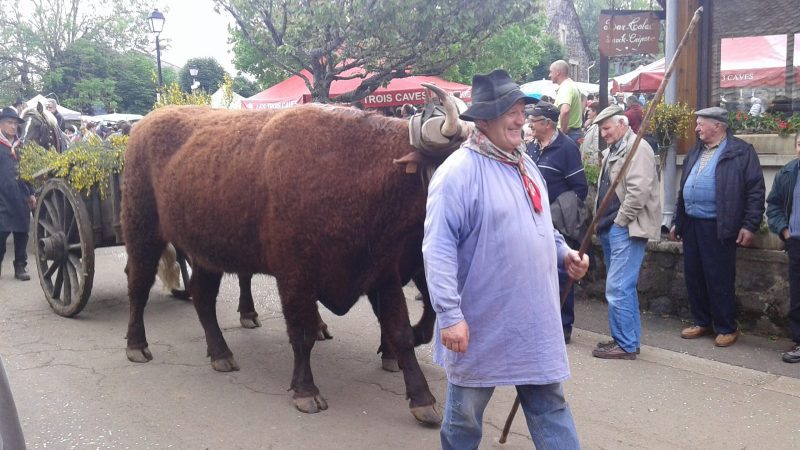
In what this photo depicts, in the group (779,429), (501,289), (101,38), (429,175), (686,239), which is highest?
(101,38)

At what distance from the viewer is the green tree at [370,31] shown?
14.4 meters

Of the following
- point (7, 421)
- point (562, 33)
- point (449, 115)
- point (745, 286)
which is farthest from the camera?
point (562, 33)

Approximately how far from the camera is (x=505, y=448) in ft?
13.2

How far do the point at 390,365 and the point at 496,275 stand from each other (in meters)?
2.55

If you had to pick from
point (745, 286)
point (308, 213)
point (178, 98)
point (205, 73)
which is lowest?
point (745, 286)

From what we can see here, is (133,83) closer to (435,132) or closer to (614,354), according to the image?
(614,354)

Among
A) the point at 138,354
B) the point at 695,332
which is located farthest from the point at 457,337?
the point at 695,332

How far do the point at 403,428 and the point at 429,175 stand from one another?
5.09ft

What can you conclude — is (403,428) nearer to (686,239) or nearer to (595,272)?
(686,239)

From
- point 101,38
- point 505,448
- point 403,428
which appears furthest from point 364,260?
point 101,38

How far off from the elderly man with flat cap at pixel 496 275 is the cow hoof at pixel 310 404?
1.67m

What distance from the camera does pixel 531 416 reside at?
312 centimetres

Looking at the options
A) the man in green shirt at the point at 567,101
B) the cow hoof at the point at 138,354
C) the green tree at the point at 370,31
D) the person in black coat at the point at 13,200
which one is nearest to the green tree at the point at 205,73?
the green tree at the point at 370,31

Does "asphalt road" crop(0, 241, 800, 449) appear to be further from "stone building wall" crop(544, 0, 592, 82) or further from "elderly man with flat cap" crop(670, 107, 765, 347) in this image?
"stone building wall" crop(544, 0, 592, 82)
